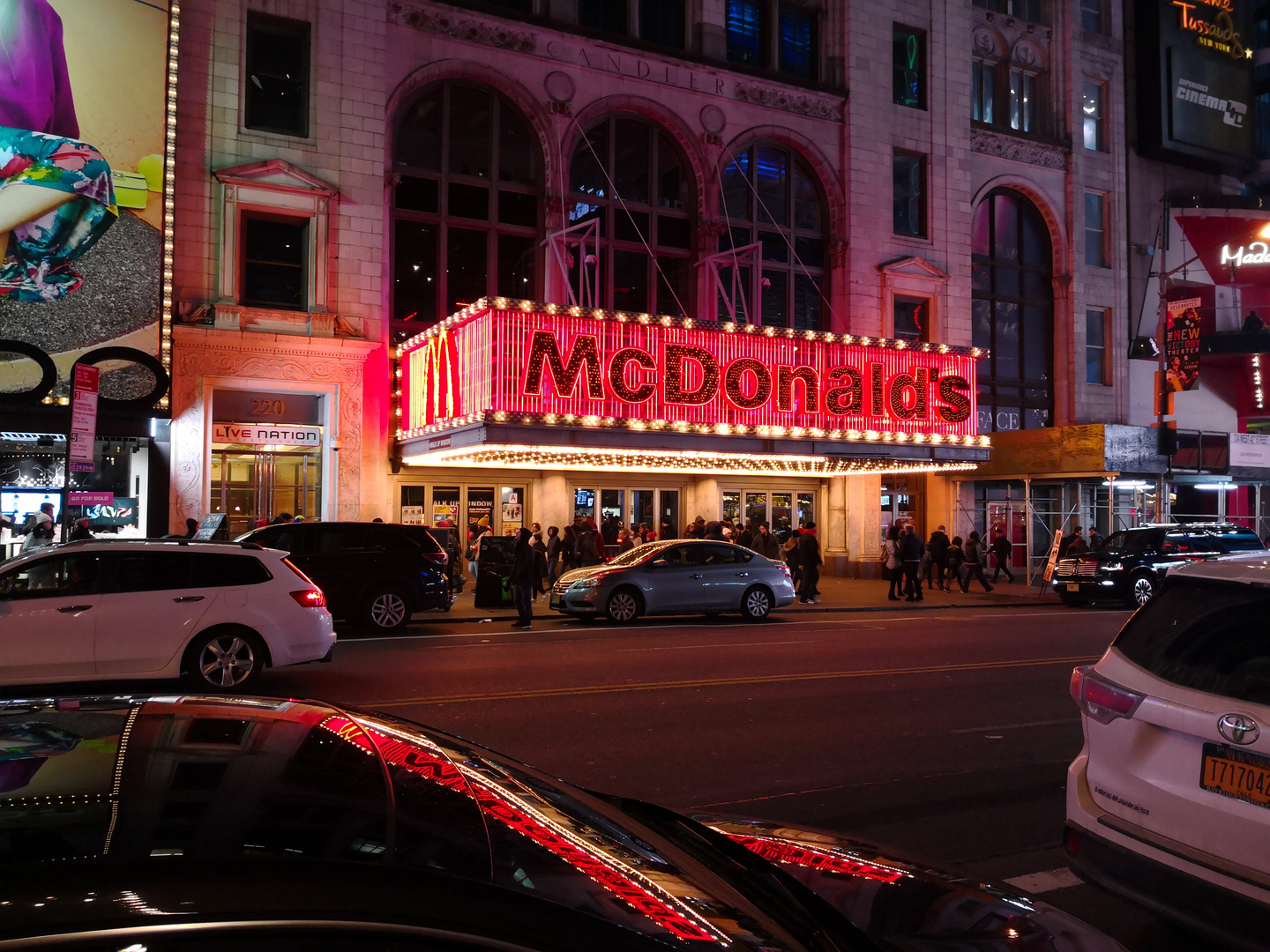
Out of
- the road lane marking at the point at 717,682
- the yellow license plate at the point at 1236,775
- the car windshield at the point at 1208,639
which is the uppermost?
the car windshield at the point at 1208,639

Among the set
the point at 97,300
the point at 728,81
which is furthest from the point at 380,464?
the point at 728,81

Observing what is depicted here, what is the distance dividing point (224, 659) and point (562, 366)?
1199cm

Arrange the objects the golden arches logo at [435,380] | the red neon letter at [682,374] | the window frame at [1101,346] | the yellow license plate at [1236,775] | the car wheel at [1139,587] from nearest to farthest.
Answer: the yellow license plate at [1236,775]
the golden arches logo at [435,380]
the red neon letter at [682,374]
the car wheel at [1139,587]
the window frame at [1101,346]

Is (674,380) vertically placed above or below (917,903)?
above

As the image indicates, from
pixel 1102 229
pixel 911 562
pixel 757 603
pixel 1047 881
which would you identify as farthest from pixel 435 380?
pixel 1102 229

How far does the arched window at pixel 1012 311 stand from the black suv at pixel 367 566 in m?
22.9

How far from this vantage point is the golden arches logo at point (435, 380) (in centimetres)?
2206

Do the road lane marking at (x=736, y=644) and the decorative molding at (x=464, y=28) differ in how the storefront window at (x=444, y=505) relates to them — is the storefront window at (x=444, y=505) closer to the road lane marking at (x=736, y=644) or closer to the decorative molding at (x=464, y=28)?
the decorative molding at (x=464, y=28)

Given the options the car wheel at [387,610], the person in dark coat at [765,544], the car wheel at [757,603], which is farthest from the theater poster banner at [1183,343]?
the car wheel at [387,610]

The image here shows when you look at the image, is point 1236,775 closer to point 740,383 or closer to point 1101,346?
point 740,383

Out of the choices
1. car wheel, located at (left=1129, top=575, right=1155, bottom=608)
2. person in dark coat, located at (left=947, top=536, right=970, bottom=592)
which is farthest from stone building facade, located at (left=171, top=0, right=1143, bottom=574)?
car wheel, located at (left=1129, top=575, right=1155, bottom=608)

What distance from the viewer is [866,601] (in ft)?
79.2

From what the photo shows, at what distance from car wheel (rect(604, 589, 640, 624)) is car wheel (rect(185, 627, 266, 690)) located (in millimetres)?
8162

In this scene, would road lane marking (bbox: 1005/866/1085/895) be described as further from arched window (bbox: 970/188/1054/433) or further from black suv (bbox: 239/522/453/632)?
arched window (bbox: 970/188/1054/433)
